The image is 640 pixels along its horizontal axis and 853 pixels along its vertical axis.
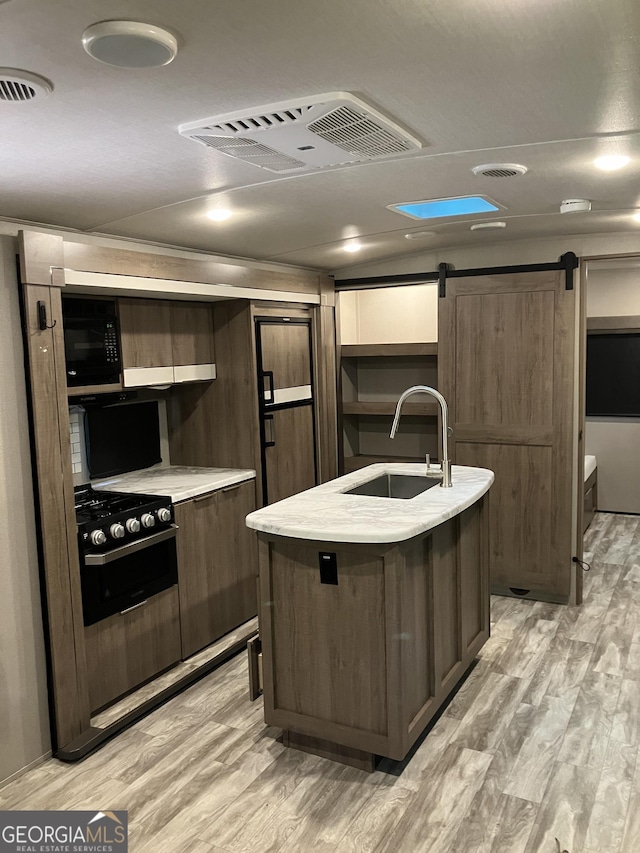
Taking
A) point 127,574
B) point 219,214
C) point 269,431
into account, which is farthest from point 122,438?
point 219,214

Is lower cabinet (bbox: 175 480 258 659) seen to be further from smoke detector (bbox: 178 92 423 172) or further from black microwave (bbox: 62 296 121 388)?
smoke detector (bbox: 178 92 423 172)

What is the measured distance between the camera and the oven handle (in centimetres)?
320

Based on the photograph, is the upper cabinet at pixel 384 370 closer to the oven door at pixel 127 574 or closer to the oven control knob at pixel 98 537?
the oven door at pixel 127 574

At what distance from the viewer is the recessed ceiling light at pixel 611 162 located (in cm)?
260

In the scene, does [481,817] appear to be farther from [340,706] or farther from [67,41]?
[67,41]

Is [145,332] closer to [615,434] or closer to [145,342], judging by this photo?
[145,342]

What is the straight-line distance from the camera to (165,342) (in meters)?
4.08

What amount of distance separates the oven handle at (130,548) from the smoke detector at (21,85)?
205 centimetres

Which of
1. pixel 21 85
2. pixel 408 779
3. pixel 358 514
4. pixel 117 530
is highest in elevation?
pixel 21 85

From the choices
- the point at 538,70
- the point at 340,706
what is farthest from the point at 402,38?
the point at 340,706

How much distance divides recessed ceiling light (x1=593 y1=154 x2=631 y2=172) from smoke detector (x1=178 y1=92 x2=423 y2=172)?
2.48ft

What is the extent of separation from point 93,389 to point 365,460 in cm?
261

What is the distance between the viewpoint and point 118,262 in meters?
3.40

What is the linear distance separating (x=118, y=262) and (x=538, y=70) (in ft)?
7.36
